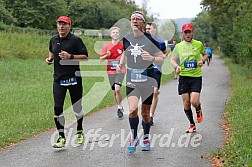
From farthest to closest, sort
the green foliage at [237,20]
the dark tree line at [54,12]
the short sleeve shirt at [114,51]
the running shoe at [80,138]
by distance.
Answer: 1. the dark tree line at [54,12]
2. the green foliage at [237,20]
3. the short sleeve shirt at [114,51]
4. the running shoe at [80,138]

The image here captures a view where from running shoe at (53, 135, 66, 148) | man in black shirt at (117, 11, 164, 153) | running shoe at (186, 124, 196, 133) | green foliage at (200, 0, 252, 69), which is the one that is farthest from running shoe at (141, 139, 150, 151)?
green foliage at (200, 0, 252, 69)

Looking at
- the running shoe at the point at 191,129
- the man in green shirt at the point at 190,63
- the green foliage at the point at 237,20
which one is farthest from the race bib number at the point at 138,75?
the green foliage at the point at 237,20

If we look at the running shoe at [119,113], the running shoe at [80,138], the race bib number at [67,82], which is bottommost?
the running shoe at [119,113]

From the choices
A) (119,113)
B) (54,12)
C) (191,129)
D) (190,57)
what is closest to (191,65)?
(190,57)

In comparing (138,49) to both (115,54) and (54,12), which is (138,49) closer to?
(115,54)

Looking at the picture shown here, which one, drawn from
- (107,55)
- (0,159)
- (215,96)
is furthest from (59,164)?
(215,96)

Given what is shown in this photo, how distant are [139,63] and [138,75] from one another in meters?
0.19

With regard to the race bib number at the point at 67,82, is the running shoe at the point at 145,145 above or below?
below

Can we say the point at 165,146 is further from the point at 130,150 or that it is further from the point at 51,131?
the point at 51,131

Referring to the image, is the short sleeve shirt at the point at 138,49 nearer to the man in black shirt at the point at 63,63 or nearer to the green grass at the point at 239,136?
the man in black shirt at the point at 63,63

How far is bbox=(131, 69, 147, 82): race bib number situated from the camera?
24.8ft

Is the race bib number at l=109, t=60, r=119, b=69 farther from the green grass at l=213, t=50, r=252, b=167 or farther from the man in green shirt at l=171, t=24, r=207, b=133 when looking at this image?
the green grass at l=213, t=50, r=252, b=167

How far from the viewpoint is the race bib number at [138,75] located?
298 inches

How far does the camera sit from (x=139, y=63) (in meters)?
7.57
